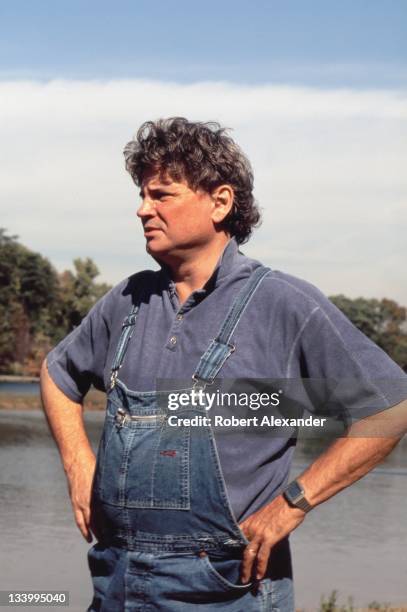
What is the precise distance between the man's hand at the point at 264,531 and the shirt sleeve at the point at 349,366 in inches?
12.4

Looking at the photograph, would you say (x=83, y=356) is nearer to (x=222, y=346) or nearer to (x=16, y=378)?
(x=222, y=346)

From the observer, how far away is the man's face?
3250mm

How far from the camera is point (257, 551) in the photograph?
116 inches

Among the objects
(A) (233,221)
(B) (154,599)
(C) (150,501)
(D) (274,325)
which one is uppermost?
(A) (233,221)

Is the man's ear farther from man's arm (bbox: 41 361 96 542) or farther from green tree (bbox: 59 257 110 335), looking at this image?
green tree (bbox: 59 257 110 335)

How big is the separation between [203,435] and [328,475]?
0.35 m

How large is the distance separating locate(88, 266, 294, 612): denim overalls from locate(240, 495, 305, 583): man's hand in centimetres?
3

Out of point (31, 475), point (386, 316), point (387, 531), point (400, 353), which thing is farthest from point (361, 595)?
point (386, 316)

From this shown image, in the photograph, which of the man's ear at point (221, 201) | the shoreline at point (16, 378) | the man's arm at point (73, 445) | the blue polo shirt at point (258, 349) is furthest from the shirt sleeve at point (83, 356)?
the shoreline at point (16, 378)

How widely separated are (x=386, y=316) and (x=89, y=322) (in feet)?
241

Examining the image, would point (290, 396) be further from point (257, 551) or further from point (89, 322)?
point (89, 322)

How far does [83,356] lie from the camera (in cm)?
346

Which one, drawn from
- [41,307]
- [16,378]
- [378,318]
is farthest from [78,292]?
[378,318]

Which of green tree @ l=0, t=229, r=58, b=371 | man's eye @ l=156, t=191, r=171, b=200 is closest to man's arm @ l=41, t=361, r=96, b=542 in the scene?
man's eye @ l=156, t=191, r=171, b=200
